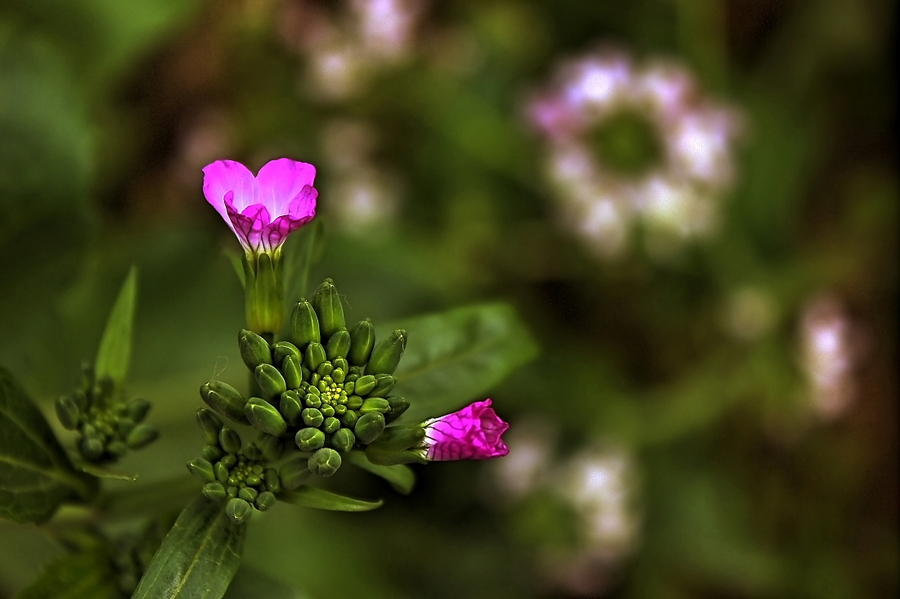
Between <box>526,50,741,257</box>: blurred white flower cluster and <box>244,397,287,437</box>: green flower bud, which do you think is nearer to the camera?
<box>244,397,287,437</box>: green flower bud

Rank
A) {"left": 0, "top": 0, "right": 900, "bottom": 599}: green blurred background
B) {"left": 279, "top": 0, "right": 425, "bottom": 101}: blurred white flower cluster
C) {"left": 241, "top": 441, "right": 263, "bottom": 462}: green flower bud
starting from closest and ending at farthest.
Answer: {"left": 241, "top": 441, "right": 263, "bottom": 462}: green flower bud < {"left": 0, "top": 0, "right": 900, "bottom": 599}: green blurred background < {"left": 279, "top": 0, "right": 425, "bottom": 101}: blurred white flower cluster

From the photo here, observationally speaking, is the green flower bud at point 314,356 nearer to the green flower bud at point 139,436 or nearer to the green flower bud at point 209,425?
the green flower bud at point 209,425

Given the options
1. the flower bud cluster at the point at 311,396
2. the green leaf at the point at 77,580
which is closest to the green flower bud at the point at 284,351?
the flower bud cluster at the point at 311,396

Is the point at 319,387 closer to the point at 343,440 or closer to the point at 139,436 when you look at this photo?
the point at 343,440

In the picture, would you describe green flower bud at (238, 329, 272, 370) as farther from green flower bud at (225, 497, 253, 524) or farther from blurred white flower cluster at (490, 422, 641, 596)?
blurred white flower cluster at (490, 422, 641, 596)

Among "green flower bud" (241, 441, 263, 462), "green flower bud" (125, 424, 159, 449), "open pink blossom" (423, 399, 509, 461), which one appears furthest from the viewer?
"green flower bud" (125, 424, 159, 449)

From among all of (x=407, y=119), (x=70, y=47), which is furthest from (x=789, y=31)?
(x=70, y=47)

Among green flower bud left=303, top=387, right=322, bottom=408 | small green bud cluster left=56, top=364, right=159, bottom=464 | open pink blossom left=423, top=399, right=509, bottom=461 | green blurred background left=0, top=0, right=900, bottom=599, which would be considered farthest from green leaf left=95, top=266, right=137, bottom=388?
green blurred background left=0, top=0, right=900, bottom=599
